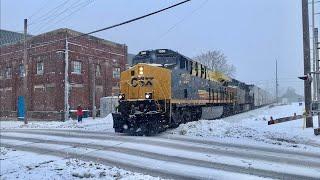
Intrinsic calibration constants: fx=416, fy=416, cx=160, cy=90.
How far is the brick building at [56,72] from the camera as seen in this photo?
38594 millimetres

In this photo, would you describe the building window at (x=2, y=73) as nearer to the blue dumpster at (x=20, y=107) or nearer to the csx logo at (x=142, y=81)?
the blue dumpster at (x=20, y=107)

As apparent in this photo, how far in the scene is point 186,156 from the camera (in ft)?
42.9

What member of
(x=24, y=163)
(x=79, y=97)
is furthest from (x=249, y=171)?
(x=79, y=97)

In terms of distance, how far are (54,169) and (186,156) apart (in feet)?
13.8

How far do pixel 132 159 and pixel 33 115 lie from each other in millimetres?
30271

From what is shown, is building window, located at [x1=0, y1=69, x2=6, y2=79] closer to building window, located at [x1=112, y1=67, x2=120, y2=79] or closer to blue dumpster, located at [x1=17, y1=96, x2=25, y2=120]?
blue dumpster, located at [x1=17, y1=96, x2=25, y2=120]

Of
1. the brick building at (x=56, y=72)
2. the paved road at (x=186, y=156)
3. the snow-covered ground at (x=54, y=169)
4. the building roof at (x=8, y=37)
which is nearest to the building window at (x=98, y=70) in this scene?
the brick building at (x=56, y=72)

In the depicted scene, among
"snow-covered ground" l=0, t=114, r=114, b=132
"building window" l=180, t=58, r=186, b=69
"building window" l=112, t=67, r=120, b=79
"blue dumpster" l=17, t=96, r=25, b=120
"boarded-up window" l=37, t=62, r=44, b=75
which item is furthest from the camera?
"building window" l=112, t=67, r=120, b=79

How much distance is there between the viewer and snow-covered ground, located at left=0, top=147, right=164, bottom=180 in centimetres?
1000

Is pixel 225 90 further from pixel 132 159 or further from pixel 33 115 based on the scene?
pixel 132 159

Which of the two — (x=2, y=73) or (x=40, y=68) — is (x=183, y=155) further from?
(x=2, y=73)

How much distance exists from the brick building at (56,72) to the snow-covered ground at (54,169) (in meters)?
24.5

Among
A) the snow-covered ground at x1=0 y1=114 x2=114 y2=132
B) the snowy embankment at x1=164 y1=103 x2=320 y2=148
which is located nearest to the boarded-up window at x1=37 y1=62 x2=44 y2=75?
the snow-covered ground at x1=0 y1=114 x2=114 y2=132

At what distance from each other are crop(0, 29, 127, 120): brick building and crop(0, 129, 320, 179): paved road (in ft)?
68.5
